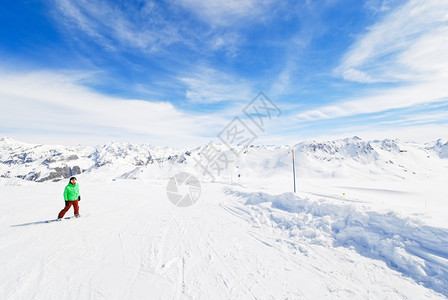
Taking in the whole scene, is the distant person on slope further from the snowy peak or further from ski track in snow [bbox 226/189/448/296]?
the snowy peak

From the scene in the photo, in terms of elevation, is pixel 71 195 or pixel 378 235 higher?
pixel 71 195

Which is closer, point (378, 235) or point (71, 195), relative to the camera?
point (378, 235)

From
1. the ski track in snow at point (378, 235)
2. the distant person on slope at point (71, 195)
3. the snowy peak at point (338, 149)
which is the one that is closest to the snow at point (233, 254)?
the ski track in snow at point (378, 235)

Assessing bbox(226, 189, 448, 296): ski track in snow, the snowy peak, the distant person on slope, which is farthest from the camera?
the snowy peak

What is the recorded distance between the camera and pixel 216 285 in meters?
4.42

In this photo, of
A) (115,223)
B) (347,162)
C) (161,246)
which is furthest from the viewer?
(347,162)

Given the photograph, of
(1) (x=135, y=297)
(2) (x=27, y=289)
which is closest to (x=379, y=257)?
(1) (x=135, y=297)

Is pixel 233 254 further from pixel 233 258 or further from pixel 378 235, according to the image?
pixel 378 235

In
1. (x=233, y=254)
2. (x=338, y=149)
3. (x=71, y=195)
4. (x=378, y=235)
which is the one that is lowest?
(x=233, y=254)

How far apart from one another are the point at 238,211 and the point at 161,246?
5.32 metres

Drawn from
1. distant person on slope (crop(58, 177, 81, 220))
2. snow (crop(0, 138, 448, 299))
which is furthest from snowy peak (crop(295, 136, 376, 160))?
distant person on slope (crop(58, 177, 81, 220))

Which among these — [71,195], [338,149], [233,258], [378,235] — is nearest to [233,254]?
[233,258]

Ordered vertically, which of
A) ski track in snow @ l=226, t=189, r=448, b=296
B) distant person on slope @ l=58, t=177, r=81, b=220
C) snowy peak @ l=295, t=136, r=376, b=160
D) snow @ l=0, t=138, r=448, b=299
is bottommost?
snow @ l=0, t=138, r=448, b=299

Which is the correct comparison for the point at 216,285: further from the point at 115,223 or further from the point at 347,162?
the point at 347,162
